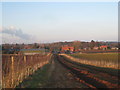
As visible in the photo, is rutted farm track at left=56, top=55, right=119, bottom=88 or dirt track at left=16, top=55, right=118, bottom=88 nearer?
rutted farm track at left=56, top=55, right=119, bottom=88

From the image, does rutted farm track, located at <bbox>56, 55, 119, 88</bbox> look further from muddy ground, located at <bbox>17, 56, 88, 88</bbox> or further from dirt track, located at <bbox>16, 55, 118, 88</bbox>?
muddy ground, located at <bbox>17, 56, 88, 88</bbox>

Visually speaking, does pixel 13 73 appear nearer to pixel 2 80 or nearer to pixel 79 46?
pixel 2 80

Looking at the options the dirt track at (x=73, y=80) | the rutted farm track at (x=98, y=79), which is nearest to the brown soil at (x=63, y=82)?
the dirt track at (x=73, y=80)

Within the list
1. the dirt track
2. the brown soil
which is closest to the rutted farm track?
the dirt track

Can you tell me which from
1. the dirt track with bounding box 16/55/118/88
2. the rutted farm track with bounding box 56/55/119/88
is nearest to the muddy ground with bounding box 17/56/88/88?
the dirt track with bounding box 16/55/118/88

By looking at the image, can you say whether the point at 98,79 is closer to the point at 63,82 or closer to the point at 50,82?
the point at 63,82

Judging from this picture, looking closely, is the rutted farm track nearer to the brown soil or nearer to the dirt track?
the dirt track

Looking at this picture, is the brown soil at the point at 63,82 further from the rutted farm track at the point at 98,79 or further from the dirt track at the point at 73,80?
the rutted farm track at the point at 98,79

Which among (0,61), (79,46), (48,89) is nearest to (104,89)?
(48,89)

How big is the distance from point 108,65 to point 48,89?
18.4 meters

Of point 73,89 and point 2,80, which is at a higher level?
point 2,80

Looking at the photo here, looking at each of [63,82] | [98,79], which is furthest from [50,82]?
[98,79]

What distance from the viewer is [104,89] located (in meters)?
9.47

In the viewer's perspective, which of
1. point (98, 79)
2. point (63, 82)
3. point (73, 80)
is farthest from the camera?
point (73, 80)
